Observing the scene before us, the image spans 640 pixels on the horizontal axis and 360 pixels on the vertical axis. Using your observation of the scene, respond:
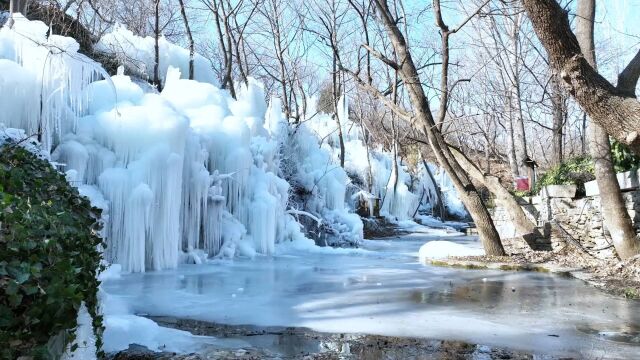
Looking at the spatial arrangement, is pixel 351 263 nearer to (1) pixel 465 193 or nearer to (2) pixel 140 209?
Answer: (1) pixel 465 193

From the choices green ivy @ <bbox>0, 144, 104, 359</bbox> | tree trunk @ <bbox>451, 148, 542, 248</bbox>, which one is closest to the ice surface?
tree trunk @ <bbox>451, 148, 542, 248</bbox>

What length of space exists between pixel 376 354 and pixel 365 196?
18.0 meters

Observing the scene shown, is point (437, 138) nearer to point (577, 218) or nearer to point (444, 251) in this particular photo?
point (444, 251)

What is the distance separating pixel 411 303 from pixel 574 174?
598 cm

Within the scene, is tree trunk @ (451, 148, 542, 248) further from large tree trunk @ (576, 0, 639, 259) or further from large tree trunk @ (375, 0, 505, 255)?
large tree trunk @ (576, 0, 639, 259)

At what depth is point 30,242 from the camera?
6.66 feet

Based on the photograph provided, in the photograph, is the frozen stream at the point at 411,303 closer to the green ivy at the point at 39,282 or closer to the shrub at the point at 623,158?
the green ivy at the point at 39,282

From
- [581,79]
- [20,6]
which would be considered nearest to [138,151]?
[20,6]

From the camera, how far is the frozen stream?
3932 mm

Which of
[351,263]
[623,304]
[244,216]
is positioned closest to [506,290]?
[623,304]

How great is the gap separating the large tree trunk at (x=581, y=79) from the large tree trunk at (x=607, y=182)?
2.12m

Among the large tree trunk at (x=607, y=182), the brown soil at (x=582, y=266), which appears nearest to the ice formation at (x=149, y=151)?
the brown soil at (x=582, y=266)

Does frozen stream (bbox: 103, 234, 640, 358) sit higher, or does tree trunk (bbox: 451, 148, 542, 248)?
tree trunk (bbox: 451, 148, 542, 248)

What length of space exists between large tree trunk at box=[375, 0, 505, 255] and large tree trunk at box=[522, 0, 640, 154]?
437 centimetres
